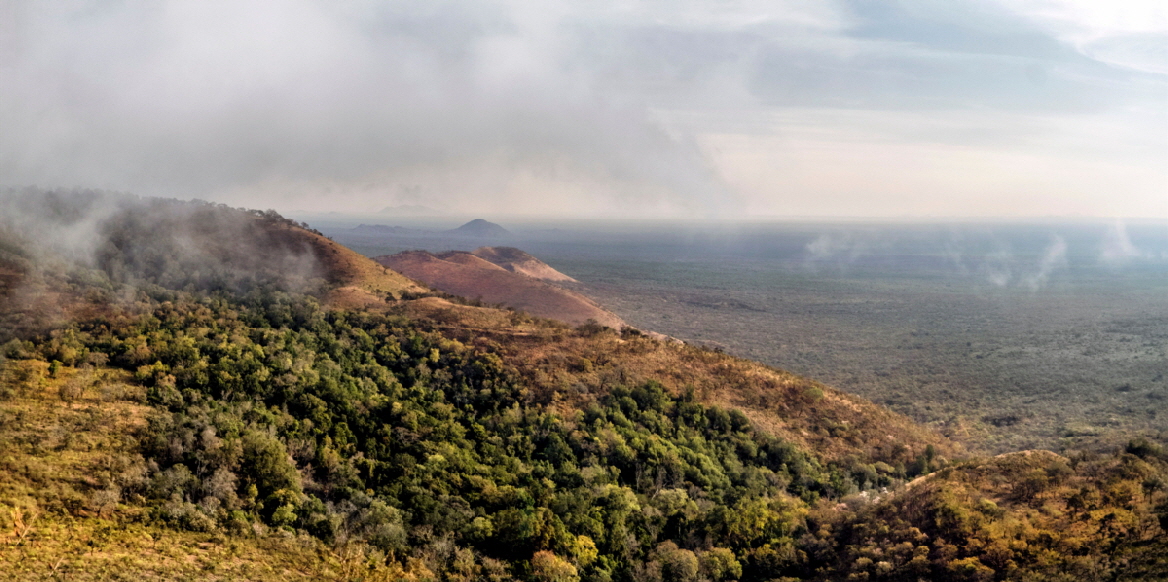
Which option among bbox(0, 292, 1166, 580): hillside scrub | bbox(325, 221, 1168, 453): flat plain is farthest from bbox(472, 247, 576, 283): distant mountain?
bbox(0, 292, 1166, 580): hillside scrub

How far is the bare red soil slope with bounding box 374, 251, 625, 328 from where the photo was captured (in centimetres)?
→ 7650

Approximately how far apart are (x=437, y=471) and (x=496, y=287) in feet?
214

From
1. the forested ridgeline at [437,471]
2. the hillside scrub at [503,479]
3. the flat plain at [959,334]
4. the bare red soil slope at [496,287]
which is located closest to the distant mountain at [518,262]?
the flat plain at [959,334]

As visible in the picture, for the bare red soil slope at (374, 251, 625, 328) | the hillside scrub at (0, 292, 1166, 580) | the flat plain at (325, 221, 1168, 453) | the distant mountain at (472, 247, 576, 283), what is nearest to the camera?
the hillside scrub at (0, 292, 1166, 580)

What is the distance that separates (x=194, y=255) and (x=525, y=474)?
27.4 m

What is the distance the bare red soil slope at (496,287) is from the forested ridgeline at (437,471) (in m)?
39.4

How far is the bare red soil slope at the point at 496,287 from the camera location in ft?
251

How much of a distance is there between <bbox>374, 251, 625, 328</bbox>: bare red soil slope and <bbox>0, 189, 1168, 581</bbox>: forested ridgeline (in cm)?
3940

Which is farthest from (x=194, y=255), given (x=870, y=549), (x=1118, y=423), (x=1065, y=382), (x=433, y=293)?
(x=1065, y=382)

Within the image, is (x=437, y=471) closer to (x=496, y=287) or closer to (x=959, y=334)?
(x=496, y=287)

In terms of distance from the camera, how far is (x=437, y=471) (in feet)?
74.8

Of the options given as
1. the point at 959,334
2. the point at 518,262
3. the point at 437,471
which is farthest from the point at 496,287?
the point at 959,334

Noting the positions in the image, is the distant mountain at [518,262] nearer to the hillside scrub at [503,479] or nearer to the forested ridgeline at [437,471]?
the forested ridgeline at [437,471]

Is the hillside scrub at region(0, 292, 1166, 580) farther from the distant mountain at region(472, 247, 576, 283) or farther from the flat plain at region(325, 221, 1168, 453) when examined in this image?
the distant mountain at region(472, 247, 576, 283)
